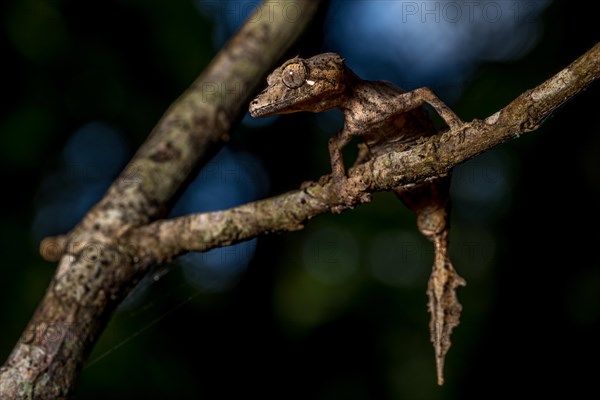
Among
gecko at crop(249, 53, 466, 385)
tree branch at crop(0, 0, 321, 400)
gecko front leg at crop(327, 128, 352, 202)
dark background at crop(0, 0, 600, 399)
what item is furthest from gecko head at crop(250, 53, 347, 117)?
dark background at crop(0, 0, 600, 399)

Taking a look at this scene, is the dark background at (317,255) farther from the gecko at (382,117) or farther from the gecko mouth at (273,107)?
the gecko mouth at (273,107)

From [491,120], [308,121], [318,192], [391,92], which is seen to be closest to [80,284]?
[318,192]

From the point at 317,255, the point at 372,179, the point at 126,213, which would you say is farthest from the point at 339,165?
the point at 317,255

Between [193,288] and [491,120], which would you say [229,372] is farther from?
[491,120]

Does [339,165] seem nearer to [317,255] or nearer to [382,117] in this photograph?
[382,117]

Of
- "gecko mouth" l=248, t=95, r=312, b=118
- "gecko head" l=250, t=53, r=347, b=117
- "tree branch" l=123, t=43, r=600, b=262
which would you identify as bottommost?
"tree branch" l=123, t=43, r=600, b=262

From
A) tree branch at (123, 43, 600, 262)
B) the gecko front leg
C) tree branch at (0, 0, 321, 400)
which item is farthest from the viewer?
tree branch at (0, 0, 321, 400)

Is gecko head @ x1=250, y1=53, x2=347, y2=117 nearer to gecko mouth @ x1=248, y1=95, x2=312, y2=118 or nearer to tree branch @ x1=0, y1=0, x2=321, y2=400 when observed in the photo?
gecko mouth @ x1=248, y1=95, x2=312, y2=118
